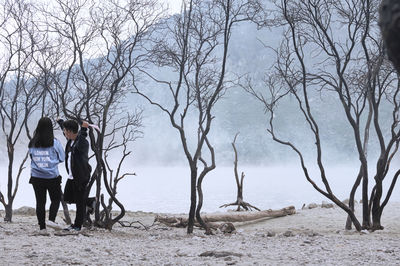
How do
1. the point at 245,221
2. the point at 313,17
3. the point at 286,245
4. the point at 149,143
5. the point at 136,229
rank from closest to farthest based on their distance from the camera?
the point at 286,245, the point at 313,17, the point at 136,229, the point at 245,221, the point at 149,143

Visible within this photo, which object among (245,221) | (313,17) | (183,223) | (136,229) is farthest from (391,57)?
(245,221)

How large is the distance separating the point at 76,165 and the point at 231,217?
7330 mm

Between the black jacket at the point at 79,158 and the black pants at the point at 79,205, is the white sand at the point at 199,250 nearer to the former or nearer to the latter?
the black pants at the point at 79,205

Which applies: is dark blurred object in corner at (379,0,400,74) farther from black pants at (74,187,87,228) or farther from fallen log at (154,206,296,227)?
fallen log at (154,206,296,227)

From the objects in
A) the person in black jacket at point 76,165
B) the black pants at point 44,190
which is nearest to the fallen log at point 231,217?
the person in black jacket at point 76,165

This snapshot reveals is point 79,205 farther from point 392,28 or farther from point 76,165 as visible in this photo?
point 392,28

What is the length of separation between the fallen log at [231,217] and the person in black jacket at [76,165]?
4720 mm

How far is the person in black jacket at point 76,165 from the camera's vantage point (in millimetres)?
8070

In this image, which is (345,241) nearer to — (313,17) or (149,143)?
(313,17)

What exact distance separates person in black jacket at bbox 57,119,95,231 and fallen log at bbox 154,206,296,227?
15.5 feet

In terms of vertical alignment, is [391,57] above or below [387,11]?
below

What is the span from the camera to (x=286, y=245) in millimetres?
7746

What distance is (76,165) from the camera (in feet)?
26.5

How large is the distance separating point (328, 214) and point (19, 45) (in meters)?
9.48
